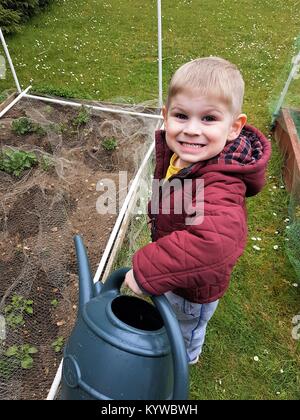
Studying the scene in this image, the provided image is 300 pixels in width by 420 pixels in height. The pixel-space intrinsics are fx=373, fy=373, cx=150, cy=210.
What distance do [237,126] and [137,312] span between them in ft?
2.19

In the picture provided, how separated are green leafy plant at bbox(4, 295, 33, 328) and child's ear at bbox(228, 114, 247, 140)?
1519 millimetres

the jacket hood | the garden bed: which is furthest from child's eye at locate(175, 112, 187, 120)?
the garden bed

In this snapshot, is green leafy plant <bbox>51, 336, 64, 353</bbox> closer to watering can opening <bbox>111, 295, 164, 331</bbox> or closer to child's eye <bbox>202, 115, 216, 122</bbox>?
watering can opening <bbox>111, 295, 164, 331</bbox>

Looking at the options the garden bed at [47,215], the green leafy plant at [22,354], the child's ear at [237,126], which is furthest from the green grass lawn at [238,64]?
the child's ear at [237,126]

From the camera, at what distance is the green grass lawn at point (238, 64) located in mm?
2074

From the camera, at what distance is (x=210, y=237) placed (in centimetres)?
103

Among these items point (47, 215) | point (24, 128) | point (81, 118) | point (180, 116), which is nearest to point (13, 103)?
point (24, 128)

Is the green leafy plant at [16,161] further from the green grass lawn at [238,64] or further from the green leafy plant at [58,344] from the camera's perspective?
the green leafy plant at [58,344]

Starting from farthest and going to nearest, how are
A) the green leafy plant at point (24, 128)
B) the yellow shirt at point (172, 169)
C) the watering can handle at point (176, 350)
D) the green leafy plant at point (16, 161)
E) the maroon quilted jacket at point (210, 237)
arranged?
the green leafy plant at point (24, 128), the green leafy plant at point (16, 161), the yellow shirt at point (172, 169), the maroon quilted jacket at point (210, 237), the watering can handle at point (176, 350)

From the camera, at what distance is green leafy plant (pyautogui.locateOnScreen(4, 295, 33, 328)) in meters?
A: 2.04

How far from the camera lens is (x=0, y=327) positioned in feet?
6.58

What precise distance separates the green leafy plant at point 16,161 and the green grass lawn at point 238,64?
1151 mm

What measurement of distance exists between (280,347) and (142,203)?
1323mm

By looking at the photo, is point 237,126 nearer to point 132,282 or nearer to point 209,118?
point 209,118
